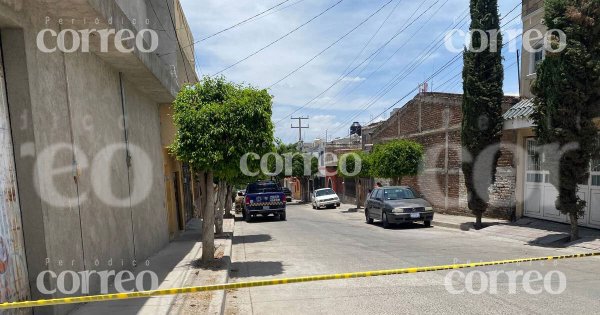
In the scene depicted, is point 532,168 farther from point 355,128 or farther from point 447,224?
point 355,128

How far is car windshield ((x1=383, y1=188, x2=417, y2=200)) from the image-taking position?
16.0m

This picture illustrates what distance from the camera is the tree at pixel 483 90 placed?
531 inches

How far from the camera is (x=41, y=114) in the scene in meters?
4.67

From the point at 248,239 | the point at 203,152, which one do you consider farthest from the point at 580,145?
the point at 248,239

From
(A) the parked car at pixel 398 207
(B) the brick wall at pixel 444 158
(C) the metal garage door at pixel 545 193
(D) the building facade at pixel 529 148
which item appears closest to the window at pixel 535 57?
(D) the building facade at pixel 529 148

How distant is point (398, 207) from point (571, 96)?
702cm

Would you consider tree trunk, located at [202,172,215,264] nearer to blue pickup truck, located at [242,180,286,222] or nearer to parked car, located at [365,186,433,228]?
parked car, located at [365,186,433,228]

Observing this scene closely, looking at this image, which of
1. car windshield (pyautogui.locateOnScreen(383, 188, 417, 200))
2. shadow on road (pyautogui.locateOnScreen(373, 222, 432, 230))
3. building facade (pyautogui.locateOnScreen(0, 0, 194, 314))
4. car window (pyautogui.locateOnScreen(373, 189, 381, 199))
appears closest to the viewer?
building facade (pyautogui.locateOnScreen(0, 0, 194, 314))

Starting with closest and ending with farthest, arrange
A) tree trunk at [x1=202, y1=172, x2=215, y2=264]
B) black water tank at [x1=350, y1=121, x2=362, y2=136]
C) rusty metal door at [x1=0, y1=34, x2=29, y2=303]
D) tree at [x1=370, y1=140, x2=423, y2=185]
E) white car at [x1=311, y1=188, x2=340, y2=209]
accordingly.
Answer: rusty metal door at [x1=0, y1=34, x2=29, y2=303] → tree trunk at [x1=202, y1=172, x2=215, y2=264] → tree at [x1=370, y1=140, x2=423, y2=185] → white car at [x1=311, y1=188, x2=340, y2=209] → black water tank at [x1=350, y1=121, x2=362, y2=136]

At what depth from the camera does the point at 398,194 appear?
1622 centimetres

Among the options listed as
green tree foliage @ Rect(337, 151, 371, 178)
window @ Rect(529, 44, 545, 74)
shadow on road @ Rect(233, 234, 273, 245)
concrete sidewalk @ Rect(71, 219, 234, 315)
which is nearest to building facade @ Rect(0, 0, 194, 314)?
concrete sidewalk @ Rect(71, 219, 234, 315)

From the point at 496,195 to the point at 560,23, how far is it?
24.4 feet

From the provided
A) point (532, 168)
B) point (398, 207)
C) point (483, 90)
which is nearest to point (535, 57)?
point (483, 90)

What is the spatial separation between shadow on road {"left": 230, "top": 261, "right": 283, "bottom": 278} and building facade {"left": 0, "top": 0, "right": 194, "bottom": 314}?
2.07 m
